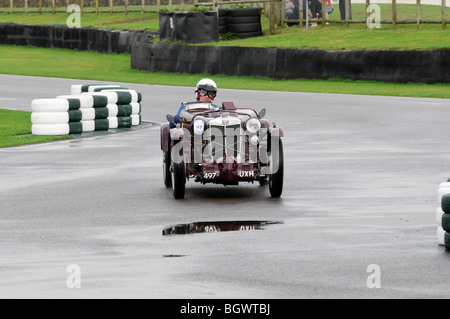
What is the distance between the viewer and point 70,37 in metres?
48.2

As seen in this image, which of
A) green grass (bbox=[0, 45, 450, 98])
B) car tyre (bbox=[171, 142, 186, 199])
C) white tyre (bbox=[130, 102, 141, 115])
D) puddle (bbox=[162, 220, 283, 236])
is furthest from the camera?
green grass (bbox=[0, 45, 450, 98])

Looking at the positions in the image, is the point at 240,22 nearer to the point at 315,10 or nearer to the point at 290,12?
the point at 290,12

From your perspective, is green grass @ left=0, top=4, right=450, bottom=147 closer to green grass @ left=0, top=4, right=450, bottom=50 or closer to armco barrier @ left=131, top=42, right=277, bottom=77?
green grass @ left=0, top=4, right=450, bottom=50

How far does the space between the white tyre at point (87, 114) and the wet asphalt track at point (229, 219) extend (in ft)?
3.82

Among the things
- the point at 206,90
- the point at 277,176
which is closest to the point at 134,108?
the point at 206,90

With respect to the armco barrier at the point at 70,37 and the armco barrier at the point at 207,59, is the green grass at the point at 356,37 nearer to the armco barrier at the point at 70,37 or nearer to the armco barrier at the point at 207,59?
the armco barrier at the point at 70,37

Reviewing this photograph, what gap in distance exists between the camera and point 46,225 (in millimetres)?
10336

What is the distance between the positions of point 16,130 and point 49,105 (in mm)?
1156

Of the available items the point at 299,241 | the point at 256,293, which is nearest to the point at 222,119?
the point at 299,241

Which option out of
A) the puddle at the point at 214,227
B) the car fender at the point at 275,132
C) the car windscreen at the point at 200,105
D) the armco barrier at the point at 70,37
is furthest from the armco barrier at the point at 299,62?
the puddle at the point at 214,227

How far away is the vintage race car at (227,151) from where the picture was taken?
39.3ft

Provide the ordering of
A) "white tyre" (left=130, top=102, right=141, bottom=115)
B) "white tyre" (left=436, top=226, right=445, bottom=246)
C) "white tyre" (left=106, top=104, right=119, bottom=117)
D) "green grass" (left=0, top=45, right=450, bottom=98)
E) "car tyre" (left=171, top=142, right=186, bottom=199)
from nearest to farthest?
"white tyre" (left=436, top=226, right=445, bottom=246) < "car tyre" (left=171, top=142, right=186, bottom=199) < "white tyre" (left=106, top=104, right=119, bottom=117) < "white tyre" (left=130, top=102, right=141, bottom=115) < "green grass" (left=0, top=45, right=450, bottom=98)

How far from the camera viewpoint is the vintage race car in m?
12.0

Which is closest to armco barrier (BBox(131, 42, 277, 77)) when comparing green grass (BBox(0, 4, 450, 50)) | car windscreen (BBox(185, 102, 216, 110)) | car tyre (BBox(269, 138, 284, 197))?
green grass (BBox(0, 4, 450, 50))
